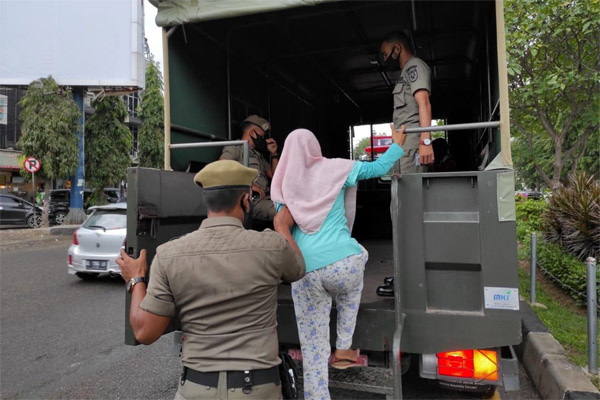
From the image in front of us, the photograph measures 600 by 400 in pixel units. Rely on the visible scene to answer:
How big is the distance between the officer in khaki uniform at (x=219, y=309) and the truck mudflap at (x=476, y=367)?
46.4 inches

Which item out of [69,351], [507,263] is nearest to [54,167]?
[69,351]

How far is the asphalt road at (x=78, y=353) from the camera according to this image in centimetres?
365

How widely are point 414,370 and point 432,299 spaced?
153 cm

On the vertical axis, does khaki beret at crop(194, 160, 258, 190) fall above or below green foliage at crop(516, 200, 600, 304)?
above

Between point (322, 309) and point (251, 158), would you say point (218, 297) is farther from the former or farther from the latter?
point (251, 158)

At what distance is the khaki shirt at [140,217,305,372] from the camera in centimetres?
164

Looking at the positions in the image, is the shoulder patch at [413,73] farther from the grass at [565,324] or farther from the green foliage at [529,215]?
the green foliage at [529,215]

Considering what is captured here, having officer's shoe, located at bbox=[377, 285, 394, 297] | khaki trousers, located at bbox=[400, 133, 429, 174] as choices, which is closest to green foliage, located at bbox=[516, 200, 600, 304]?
khaki trousers, located at bbox=[400, 133, 429, 174]

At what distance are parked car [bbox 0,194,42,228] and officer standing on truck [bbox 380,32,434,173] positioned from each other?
17.7 meters

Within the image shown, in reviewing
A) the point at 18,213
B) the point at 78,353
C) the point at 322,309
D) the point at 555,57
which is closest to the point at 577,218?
the point at 555,57

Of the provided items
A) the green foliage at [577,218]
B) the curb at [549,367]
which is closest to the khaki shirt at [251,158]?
the curb at [549,367]

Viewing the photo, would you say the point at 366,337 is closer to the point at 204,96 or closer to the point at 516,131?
the point at 204,96

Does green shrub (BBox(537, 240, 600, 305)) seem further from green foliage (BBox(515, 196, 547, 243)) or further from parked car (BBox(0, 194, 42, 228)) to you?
parked car (BBox(0, 194, 42, 228))

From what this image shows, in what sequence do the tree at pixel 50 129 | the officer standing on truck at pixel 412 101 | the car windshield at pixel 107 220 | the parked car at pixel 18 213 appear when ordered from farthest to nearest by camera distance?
the parked car at pixel 18 213
the tree at pixel 50 129
the car windshield at pixel 107 220
the officer standing on truck at pixel 412 101
